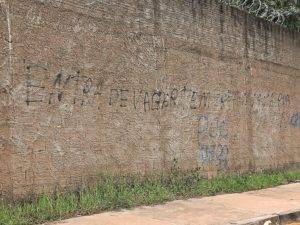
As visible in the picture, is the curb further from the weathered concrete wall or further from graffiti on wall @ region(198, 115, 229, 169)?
graffiti on wall @ region(198, 115, 229, 169)

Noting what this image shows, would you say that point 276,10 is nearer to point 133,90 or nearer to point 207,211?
point 133,90

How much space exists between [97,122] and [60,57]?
1.20 meters

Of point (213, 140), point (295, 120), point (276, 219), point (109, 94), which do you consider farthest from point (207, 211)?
point (295, 120)

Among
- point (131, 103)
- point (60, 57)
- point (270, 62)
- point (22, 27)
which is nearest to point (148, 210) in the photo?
point (131, 103)

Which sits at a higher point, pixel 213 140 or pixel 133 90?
pixel 133 90

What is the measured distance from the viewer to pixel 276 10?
16172 millimetres

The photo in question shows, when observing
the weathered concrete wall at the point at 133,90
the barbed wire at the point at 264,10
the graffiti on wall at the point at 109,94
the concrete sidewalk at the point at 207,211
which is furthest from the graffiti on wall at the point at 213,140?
the barbed wire at the point at 264,10

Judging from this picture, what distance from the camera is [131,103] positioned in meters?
9.38

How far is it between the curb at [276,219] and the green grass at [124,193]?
→ 1.70 metres

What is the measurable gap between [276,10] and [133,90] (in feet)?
26.7

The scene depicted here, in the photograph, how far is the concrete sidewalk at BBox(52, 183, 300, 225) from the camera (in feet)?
24.6

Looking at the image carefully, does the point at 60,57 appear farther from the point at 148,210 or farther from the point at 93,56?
the point at 148,210

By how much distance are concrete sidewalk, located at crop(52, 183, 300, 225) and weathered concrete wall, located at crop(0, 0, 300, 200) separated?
2.98ft

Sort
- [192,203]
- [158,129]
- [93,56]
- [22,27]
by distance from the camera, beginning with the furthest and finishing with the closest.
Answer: [158,129] → [192,203] → [93,56] → [22,27]
